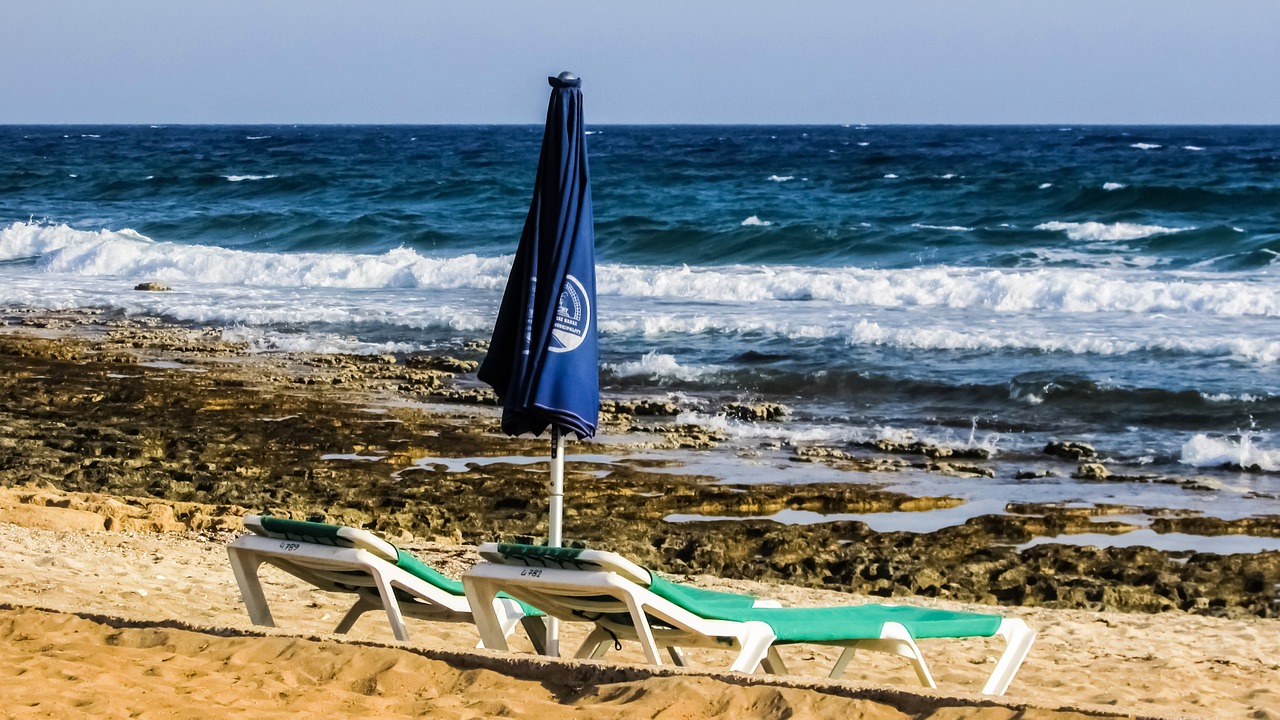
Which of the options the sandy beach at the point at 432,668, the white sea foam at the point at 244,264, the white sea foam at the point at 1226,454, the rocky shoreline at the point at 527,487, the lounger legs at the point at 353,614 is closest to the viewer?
the sandy beach at the point at 432,668

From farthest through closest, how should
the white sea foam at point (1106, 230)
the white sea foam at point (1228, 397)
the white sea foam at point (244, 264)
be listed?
the white sea foam at point (1106, 230), the white sea foam at point (244, 264), the white sea foam at point (1228, 397)

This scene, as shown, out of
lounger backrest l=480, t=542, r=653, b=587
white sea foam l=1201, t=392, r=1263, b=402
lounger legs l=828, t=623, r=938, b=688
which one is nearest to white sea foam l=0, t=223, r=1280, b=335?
white sea foam l=1201, t=392, r=1263, b=402

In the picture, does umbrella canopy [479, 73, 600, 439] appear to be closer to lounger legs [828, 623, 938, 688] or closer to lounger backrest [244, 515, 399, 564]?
lounger backrest [244, 515, 399, 564]

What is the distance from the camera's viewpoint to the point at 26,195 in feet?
141

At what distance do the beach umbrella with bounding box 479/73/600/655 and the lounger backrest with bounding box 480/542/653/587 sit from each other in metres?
0.43

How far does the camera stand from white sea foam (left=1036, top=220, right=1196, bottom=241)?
27250mm

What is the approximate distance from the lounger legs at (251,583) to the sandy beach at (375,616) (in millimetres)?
150

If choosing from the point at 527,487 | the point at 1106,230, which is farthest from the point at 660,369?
the point at 1106,230

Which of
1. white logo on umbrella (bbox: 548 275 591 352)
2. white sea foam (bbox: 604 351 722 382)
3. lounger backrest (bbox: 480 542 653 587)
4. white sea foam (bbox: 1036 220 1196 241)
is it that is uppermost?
white logo on umbrella (bbox: 548 275 591 352)

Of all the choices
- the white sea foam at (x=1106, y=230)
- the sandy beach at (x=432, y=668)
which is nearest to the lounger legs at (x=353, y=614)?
the sandy beach at (x=432, y=668)

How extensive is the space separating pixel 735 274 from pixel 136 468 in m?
15.4

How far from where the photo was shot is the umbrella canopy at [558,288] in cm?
487

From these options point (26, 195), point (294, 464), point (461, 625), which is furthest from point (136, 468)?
point (26, 195)

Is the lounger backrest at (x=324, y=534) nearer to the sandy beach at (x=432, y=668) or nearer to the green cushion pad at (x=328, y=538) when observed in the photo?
the green cushion pad at (x=328, y=538)
